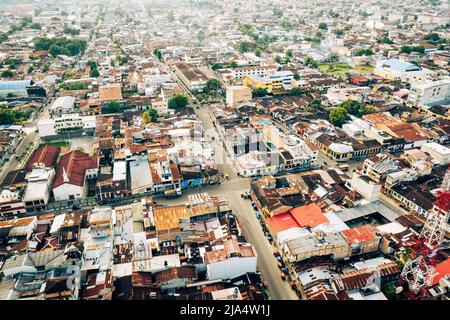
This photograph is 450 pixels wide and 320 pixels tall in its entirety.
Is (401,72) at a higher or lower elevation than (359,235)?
higher

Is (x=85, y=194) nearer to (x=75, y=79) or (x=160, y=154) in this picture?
(x=160, y=154)

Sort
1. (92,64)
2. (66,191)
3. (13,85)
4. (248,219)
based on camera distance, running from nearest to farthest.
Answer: (248,219)
(66,191)
(13,85)
(92,64)

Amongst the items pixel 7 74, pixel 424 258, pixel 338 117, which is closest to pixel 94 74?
pixel 7 74

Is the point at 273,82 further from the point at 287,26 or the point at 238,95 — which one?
the point at 287,26

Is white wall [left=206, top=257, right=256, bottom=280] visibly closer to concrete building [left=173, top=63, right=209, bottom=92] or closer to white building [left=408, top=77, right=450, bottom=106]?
concrete building [left=173, top=63, right=209, bottom=92]

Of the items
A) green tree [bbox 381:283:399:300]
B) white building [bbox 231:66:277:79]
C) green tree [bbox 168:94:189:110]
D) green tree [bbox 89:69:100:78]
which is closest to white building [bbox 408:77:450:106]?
white building [bbox 231:66:277:79]

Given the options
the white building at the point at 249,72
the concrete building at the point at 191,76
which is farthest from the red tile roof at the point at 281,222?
the white building at the point at 249,72
